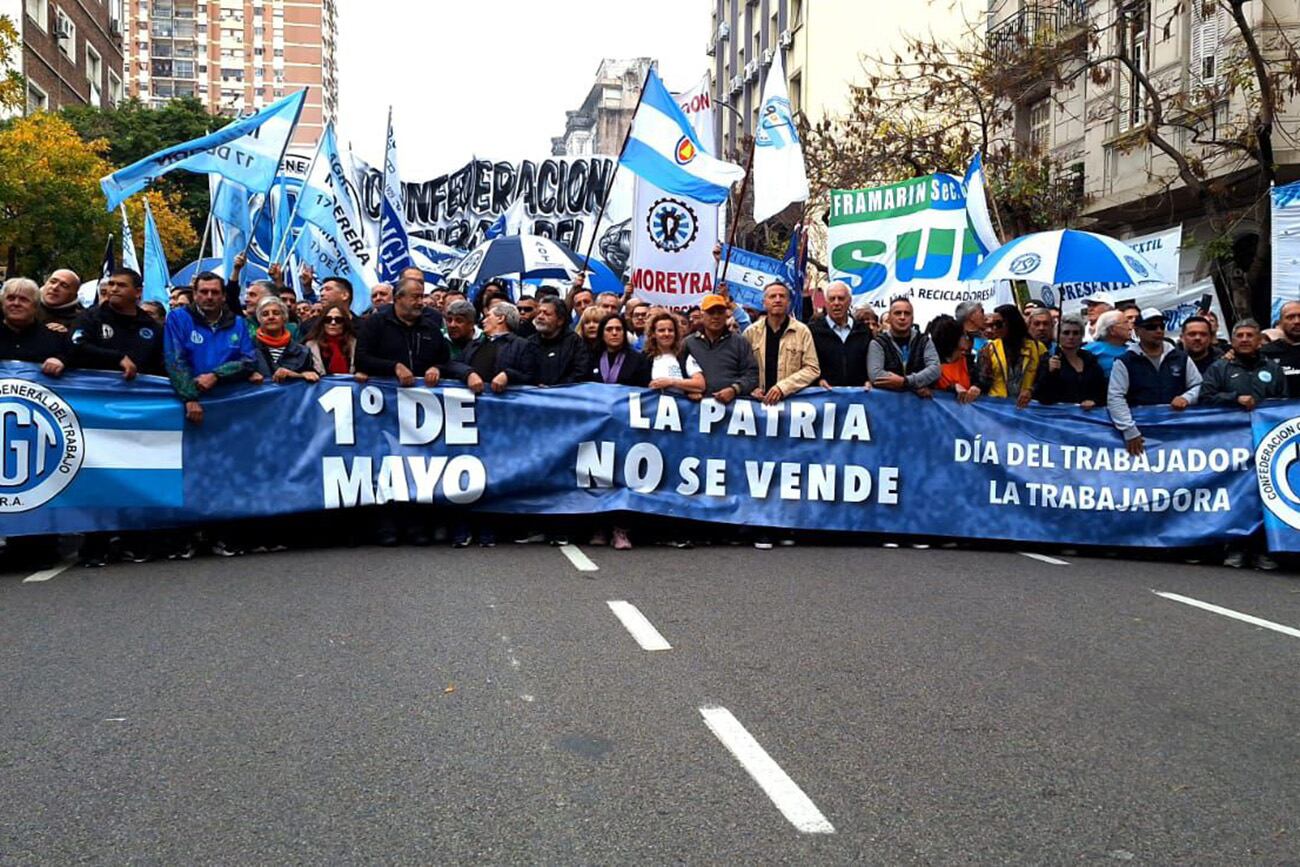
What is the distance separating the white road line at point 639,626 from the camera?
21.8 ft

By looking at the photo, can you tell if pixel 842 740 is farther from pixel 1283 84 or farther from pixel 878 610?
pixel 1283 84

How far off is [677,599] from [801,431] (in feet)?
A: 11.0

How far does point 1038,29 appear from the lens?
2336 cm

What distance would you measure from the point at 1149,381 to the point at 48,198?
29.6 m

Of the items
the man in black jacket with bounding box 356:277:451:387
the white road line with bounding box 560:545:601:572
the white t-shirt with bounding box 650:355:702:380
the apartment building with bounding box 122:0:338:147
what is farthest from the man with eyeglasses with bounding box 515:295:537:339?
the apartment building with bounding box 122:0:338:147

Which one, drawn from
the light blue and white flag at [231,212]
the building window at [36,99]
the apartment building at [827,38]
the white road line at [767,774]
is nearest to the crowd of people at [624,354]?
the white road line at [767,774]

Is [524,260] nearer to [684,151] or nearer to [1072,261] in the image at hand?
[684,151]

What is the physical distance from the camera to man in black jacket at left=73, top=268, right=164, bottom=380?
9547 millimetres

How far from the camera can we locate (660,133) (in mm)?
13461

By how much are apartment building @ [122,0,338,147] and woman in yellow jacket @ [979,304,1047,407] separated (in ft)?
481

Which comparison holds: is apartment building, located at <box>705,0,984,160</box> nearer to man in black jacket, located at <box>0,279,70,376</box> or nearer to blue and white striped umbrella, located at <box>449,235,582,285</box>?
blue and white striped umbrella, located at <box>449,235,582,285</box>

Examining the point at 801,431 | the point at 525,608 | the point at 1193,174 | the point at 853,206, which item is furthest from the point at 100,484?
the point at 1193,174

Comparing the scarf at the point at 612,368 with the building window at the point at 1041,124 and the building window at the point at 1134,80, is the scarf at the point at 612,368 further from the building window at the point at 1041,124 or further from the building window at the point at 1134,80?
the building window at the point at 1041,124

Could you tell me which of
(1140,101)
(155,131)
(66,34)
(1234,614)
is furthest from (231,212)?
(66,34)
